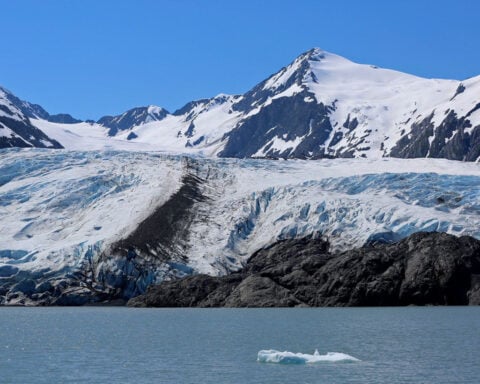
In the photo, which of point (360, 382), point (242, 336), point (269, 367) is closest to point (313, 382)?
point (360, 382)

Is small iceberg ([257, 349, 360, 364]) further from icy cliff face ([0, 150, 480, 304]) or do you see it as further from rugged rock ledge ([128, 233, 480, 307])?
icy cliff face ([0, 150, 480, 304])

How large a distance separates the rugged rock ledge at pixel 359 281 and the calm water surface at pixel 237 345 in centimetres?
719

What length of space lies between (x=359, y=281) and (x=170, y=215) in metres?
31.0

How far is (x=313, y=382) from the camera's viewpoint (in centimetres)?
3391

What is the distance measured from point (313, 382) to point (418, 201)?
248 feet

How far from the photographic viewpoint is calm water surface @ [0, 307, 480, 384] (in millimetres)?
36125

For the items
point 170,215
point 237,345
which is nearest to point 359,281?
point 170,215

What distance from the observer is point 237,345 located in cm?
4816

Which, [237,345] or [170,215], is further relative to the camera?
[170,215]

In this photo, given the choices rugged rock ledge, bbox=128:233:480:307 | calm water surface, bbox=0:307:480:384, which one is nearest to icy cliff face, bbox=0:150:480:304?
rugged rock ledge, bbox=128:233:480:307

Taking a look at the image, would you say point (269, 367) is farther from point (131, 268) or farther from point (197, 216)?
point (197, 216)

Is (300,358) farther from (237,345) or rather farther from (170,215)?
(170,215)

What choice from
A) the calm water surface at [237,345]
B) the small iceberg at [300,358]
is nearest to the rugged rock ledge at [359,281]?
the calm water surface at [237,345]

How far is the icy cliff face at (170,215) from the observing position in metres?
97.1
